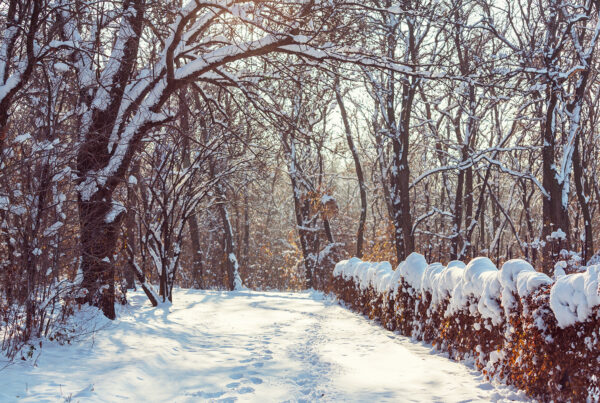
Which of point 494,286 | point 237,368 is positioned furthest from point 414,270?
point 237,368

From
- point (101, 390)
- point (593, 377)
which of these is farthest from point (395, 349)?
point (101, 390)

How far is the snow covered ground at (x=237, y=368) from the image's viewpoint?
4.35 metres

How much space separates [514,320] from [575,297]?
0.89 meters

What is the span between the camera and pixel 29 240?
17.9 ft

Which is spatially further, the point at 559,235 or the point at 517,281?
the point at 559,235

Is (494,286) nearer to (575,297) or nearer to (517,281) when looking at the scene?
(517,281)

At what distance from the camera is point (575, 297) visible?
3.70 metres

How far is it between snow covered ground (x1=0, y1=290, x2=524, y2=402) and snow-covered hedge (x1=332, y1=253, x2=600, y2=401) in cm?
28

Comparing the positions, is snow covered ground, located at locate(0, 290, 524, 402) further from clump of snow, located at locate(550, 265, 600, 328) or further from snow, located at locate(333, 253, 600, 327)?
clump of snow, located at locate(550, 265, 600, 328)

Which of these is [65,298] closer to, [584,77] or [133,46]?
[133,46]

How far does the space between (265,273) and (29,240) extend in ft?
87.2

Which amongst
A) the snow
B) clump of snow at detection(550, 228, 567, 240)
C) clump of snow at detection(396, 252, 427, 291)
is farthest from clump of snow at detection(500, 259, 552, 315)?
clump of snow at detection(550, 228, 567, 240)

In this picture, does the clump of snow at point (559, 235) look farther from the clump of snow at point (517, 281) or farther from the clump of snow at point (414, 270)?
the clump of snow at point (517, 281)

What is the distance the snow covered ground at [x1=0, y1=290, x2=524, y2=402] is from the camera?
171 inches
